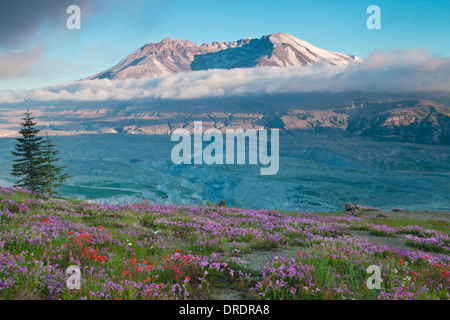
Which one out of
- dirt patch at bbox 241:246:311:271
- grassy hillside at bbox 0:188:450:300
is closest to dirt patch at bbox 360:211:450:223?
grassy hillside at bbox 0:188:450:300

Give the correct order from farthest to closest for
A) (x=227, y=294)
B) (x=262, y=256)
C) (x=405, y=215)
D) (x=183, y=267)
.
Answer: (x=405, y=215), (x=262, y=256), (x=183, y=267), (x=227, y=294)

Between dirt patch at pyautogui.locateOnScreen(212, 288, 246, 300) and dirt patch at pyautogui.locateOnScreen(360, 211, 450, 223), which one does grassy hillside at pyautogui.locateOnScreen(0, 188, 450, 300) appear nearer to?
dirt patch at pyautogui.locateOnScreen(212, 288, 246, 300)

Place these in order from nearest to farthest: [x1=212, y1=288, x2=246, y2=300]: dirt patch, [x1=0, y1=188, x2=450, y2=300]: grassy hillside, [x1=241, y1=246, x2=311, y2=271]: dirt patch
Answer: [x1=0, y1=188, x2=450, y2=300]: grassy hillside
[x1=212, y1=288, x2=246, y2=300]: dirt patch
[x1=241, y1=246, x2=311, y2=271]: dirt patch

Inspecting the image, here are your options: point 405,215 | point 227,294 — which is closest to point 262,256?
point 227,294

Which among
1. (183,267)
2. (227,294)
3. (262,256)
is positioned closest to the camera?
(227,294)

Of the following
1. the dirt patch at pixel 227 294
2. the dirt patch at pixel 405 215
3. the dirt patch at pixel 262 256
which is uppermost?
the dirt patch at pixel 227 294

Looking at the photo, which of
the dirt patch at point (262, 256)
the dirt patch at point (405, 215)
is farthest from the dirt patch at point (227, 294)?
the dirt patch at point (405, 215)

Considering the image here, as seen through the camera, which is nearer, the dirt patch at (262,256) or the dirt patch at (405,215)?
the dirt patch at (262,256)

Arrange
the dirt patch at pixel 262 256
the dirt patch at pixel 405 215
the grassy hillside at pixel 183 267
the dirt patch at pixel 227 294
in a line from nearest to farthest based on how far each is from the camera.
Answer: the grassy hillside at pixel 183 267 → the dirt patch at pixel 227 294 → the dirt patch at pixel 262 256 → the dirt patch at pixel 405 215

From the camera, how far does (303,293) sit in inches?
192

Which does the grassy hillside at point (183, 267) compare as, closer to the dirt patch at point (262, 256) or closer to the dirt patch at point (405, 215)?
the dirt patch at point (262, 256)

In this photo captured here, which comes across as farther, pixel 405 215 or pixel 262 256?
pixel 405 215

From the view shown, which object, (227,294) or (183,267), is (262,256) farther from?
(183,267)
